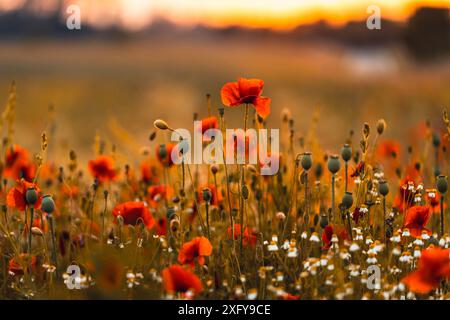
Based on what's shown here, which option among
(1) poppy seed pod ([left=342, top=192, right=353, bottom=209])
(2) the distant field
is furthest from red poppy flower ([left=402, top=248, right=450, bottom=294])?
(2) the distant field

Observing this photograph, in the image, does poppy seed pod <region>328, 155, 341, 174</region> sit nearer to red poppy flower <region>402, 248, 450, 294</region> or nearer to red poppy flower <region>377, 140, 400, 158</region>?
red poppy flower <region>402, 248, 450, 294</region>

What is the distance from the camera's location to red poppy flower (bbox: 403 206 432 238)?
188 cm

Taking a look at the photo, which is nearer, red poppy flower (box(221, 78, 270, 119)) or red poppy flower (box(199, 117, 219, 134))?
red poppy flower (box(221, 78, 270, 119))

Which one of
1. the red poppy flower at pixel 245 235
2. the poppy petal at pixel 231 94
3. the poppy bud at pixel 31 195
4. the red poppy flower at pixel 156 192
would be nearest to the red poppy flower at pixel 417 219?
the red poppy flower at pixel 245 235

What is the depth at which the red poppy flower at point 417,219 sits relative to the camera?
6.18 feet

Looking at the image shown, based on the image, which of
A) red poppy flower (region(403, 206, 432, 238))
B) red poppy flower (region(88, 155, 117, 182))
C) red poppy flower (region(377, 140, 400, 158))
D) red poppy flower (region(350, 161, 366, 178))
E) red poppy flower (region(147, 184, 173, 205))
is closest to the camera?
red poppy flower (region(403, 206, 432, 238))

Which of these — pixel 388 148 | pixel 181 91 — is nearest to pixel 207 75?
pixel 181 91

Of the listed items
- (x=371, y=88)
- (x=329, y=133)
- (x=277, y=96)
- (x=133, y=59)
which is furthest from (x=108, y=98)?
(x=133, y=59)

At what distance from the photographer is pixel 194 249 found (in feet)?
5.91

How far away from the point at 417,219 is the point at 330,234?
25cm

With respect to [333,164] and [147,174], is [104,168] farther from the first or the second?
[333,164]

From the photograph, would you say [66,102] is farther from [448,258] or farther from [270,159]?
[448,258]

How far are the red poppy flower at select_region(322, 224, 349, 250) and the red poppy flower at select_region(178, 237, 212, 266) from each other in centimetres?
33

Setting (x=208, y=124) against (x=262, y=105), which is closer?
(x=262, y=105)
